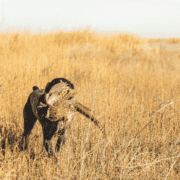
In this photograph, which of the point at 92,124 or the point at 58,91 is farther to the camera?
the point at 92,124

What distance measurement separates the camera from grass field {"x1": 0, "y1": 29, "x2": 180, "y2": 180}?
49.1 inches

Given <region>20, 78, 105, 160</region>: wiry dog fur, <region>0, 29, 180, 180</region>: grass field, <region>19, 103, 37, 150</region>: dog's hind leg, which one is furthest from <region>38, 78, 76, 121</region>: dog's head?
<region>19, 103, 37, 150</region>: dog's hind leg

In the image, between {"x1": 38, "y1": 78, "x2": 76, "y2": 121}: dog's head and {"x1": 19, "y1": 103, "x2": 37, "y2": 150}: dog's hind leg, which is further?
{"x1": 19, "y1": 103, "x2": 37, "y2": 150}: dog's hind leg

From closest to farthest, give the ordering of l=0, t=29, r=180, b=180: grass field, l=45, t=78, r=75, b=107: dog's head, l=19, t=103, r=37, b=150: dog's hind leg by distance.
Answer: l=45, t=78, r=75, b=107: dog's head → l=0, t=29, r=180, b=180: grass field → l=19, t=103, r=37, b=150: dog's hind leg

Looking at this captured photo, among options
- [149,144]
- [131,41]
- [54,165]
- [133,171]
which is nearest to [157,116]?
[149,144]

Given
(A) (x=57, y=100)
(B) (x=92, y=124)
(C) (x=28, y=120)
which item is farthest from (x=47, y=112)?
(B) (x=92, y=124)

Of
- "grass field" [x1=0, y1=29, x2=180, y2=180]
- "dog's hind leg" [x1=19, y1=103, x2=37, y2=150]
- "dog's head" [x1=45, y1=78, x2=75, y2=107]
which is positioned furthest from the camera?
"dog's hind leg" [x1=19, y1=103, x2=37, y2=150]

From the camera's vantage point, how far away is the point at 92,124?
172 cm

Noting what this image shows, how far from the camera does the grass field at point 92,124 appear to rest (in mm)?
1247

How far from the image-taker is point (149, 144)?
5.45 feet

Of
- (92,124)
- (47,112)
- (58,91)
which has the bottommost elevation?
(92,124)

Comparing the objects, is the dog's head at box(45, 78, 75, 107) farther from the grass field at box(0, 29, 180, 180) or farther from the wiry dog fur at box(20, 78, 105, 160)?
the grass field at box(0, 29, 180, 180)

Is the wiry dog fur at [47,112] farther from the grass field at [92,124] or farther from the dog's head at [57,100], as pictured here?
the grass field at [92,124]

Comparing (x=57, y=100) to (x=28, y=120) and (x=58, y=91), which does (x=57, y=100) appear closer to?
(x=58, y=91)
